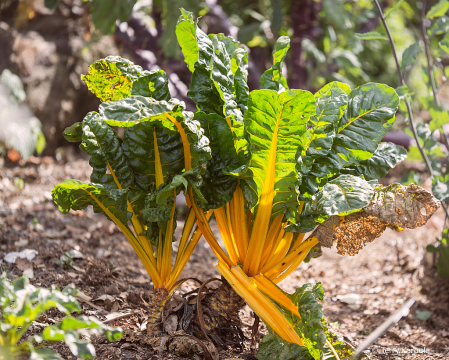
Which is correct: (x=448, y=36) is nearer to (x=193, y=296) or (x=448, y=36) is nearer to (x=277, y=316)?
(x=277, y=316)

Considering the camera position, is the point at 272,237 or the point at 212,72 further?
the point at 272,237

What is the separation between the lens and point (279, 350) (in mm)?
1097

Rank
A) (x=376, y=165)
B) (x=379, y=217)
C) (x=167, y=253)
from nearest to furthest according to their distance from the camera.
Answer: (x=379, y=217)
(x=167, y=253)
(x=376, y=165)

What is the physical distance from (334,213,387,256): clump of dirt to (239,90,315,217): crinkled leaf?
17 cm

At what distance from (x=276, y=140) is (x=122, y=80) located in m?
0.57

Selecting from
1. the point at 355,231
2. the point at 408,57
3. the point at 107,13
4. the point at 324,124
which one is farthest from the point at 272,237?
the point at 107,13

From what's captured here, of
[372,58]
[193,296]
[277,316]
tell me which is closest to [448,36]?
[277,316]

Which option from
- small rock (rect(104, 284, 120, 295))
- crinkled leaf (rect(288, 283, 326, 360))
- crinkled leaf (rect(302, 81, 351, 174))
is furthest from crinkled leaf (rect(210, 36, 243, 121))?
small rock (rect(104, 284, 120, 295))

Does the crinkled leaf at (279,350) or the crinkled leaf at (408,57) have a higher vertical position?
the crinkled leaf at (408,57)

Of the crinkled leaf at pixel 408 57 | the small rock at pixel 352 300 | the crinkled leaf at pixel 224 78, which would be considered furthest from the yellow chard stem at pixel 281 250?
the crinkled leaf at pixel 408 57

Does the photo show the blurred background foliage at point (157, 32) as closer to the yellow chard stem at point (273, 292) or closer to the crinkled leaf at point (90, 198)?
the crinkled leaf at point (90, 198)

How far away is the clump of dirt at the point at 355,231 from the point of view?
119 cm

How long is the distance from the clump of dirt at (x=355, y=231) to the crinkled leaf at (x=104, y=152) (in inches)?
27.8

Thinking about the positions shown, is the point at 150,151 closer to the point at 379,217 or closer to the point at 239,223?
the point at 239,223
